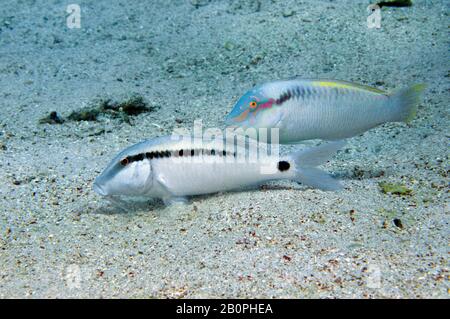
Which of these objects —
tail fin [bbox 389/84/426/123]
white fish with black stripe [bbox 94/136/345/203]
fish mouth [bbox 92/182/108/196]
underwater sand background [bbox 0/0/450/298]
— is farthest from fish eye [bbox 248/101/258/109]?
fish mouth [bbox 92/182/108/196]

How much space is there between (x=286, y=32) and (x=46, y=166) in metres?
4.26

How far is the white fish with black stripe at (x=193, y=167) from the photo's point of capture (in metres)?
3.15

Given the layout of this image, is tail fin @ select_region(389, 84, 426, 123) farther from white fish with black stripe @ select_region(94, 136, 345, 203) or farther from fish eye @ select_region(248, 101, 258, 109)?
fish eye @ select_region(248, 101, 258, 109)

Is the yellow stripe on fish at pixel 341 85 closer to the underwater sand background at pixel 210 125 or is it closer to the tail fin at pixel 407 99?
the tail fin at pixel 407 99

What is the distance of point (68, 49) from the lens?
6.99 m

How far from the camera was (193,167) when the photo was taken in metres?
3.18

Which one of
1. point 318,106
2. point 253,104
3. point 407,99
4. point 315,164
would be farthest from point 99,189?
point 407,99

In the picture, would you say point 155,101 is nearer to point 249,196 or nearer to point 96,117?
point 96,117

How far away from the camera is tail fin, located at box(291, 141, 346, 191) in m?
3.10

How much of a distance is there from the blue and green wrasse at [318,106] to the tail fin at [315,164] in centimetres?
27

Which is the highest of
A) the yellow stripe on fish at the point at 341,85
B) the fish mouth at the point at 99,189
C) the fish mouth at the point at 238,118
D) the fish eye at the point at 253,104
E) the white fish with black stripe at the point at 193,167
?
the yellow stripe on fish at the point at 341,85

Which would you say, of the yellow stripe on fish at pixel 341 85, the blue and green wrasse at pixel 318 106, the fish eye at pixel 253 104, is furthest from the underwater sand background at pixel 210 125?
the yellow stripe on fish at pixel 341 85

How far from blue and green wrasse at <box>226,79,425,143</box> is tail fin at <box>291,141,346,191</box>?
27 centimetres

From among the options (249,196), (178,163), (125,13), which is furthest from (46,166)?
(125,13)
